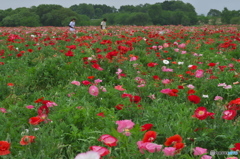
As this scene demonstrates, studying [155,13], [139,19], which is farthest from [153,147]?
[155,13]

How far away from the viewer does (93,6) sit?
148 meters

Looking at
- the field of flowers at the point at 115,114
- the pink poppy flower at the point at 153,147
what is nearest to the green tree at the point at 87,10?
the field of flowers at the point at 115,114

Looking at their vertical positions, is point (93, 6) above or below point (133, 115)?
above

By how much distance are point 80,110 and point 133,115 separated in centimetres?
81

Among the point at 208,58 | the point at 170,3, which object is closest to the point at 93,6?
the point at 170,3

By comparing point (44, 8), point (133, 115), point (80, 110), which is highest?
point (44, 8)

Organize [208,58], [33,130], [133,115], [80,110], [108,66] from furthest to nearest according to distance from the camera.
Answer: [208,58], [108,66], [133,115], [80,110], [33,130]

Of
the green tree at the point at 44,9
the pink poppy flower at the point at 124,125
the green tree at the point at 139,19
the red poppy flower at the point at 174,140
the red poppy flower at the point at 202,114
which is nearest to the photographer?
the red poppy flower at the point at 174,140

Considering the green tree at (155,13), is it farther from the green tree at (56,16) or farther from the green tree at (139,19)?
the green tree at (56,16)

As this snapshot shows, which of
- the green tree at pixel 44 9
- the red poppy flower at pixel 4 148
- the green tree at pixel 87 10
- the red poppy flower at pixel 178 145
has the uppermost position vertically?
the green tree at pixel 87 10

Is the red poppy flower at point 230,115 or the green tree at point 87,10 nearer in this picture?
the red poppy flower at point 230,115

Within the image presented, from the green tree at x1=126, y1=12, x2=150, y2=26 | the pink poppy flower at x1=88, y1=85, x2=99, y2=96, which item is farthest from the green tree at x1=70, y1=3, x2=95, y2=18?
the pink poppy flower at x1=88, y1=85, x2=99, y2=96

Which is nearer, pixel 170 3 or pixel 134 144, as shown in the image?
pixel 134 144

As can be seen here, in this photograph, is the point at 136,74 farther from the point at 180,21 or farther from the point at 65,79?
the point at 180,21
